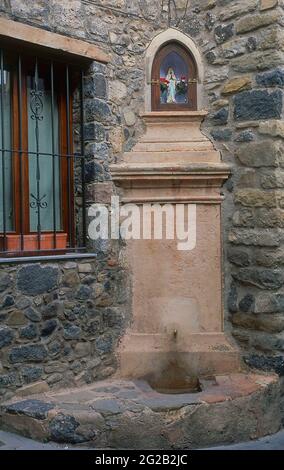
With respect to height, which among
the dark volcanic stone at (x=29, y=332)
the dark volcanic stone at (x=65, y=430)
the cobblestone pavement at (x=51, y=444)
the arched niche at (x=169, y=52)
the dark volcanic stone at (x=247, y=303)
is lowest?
the cobblestone pavement at (x=51, y=444)

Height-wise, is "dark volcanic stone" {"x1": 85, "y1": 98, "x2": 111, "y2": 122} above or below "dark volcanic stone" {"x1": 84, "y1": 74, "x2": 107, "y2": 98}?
below

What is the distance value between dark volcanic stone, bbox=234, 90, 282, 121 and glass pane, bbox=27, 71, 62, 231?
1.50 m

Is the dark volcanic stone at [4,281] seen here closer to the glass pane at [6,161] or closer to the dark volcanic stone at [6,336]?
the dark volcanic stone at [6,336]

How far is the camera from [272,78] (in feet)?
14.1

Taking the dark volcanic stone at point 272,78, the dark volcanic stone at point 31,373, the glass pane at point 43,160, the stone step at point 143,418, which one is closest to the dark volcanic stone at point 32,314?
the dark volcanic stone at point 31,373

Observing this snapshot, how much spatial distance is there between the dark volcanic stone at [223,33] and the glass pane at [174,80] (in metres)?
0.36

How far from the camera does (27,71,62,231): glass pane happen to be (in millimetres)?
4277

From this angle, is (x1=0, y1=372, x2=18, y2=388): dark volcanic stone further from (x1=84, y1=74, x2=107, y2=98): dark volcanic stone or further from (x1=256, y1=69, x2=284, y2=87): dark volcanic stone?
(x1=256, y1=69, x2=284, y2=87): dark volcanic stone

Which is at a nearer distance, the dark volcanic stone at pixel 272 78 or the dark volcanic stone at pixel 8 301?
the dark volcanic stone at pixel 8 301

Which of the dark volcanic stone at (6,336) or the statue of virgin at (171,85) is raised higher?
the statue of virgin at (171,85)

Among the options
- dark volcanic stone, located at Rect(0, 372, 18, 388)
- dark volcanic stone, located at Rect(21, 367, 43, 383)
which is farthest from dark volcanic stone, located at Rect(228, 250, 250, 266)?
dark volcanic stone, located at Rect(0, 372, 18, 388)

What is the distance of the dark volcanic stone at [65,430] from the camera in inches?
140
